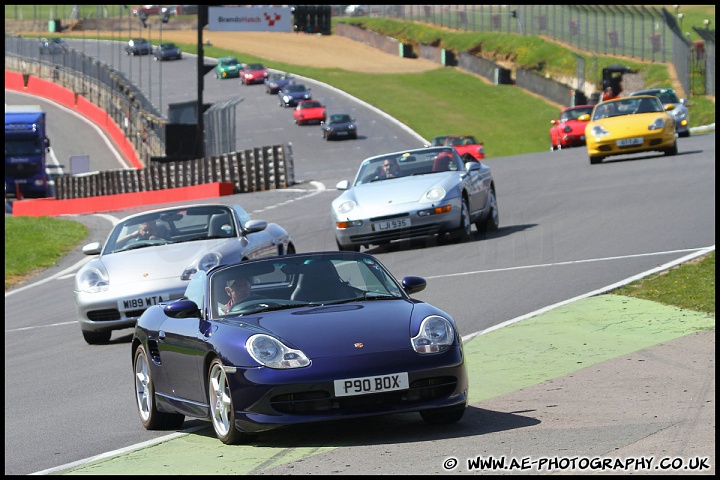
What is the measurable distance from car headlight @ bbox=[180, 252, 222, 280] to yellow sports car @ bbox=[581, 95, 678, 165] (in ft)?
52.7

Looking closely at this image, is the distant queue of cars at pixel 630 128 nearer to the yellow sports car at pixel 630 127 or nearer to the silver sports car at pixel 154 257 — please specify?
the yellow sports car at pixel 630 127

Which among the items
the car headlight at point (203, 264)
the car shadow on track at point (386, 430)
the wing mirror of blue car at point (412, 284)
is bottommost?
the car shadow on track at point (386, 430)

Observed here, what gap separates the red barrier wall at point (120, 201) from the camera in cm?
3559

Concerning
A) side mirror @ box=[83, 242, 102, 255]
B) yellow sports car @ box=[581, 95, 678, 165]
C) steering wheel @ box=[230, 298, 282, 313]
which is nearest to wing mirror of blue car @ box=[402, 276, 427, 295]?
steering wheel @ box=[230, 298, 282, 313]

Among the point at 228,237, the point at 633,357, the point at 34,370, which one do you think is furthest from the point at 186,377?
the point at 228,237

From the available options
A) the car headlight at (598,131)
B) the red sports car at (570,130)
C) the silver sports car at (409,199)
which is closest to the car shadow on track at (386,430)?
the silver sports car at (409,199)

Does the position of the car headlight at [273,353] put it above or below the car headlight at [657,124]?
below

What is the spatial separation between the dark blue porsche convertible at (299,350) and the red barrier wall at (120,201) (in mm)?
26888

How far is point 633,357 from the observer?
9867 mm

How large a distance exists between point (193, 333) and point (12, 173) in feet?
144

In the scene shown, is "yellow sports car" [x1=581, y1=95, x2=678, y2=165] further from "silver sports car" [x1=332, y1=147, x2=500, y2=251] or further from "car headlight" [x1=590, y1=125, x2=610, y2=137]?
"silver sports car" [x1=332, y1=147, x2=500, y2=251]

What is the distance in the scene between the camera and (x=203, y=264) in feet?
43.9

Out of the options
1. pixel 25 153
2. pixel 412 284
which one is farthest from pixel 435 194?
pixel 25 153

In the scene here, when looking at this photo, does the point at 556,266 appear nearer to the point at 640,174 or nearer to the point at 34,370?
the point at 34,370
